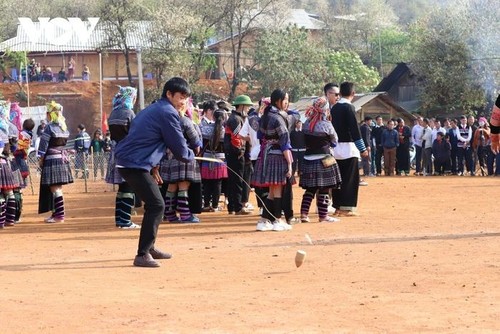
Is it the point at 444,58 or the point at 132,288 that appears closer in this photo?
Answer: the point at 132,288

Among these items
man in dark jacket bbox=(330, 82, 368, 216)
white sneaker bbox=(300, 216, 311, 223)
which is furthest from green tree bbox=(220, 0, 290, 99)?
white sneaker bbox=(300, 216, 311, 223)

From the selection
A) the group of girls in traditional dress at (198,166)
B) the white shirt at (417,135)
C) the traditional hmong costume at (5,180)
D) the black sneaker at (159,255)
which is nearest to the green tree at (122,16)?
the white shirt at (417,135)

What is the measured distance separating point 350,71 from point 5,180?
165 feet

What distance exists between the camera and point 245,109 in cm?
1789

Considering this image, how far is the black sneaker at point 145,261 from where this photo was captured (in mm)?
11148

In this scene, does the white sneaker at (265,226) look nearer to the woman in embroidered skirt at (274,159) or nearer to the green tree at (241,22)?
the woman in embroidered skirt at (274,159)

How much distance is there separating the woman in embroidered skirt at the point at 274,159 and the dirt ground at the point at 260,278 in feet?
1.13

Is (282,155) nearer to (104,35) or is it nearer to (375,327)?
(375,327)

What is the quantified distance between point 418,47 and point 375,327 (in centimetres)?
4924

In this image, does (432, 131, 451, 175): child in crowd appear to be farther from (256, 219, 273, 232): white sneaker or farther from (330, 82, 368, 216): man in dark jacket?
(256, 219, 273, 232): white sneaker

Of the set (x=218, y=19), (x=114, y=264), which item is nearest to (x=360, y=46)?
(x=218, y=19)

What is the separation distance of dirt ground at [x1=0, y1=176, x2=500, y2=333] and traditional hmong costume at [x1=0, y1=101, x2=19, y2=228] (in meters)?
0.40

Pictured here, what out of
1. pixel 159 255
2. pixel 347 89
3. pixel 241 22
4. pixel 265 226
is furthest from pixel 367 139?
pixel 241 22

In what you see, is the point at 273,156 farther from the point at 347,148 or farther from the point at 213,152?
the point at 213,152
